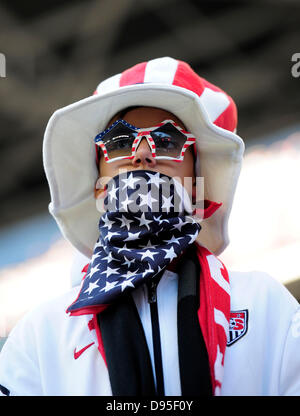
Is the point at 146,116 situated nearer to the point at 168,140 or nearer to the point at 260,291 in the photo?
the point at 168,140

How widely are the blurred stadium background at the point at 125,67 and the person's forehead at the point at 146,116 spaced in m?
2.05

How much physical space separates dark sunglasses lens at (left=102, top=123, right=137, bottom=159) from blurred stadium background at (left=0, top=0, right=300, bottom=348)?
2.05m

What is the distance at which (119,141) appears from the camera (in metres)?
1.48

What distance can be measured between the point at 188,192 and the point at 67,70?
2.74 metres

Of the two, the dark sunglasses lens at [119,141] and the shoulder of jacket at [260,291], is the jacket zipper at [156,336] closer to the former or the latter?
the shoulder of jacket at [260,291]

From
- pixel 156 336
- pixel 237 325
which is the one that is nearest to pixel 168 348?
pixel 156 336

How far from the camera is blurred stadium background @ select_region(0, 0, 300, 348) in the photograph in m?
3.71

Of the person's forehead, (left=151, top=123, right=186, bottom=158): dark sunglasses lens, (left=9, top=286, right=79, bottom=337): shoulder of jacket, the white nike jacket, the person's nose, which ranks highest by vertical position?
the person's forehead

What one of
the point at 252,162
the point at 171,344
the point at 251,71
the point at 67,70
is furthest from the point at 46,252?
the point at 171,344

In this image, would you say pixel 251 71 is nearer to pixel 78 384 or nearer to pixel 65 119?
pixel 65 119

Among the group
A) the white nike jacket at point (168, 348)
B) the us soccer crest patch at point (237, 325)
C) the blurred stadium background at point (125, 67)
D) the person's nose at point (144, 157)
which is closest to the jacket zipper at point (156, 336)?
the white nike jacket at point (168, 348)

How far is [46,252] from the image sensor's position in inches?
183

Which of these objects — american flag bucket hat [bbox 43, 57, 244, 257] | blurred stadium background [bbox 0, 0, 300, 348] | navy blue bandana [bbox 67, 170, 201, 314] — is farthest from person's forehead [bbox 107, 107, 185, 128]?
blurred stadium background [bbox 0, 0, 300, 348]

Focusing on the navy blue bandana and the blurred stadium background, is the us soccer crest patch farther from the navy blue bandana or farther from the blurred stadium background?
the blurred stadium background
